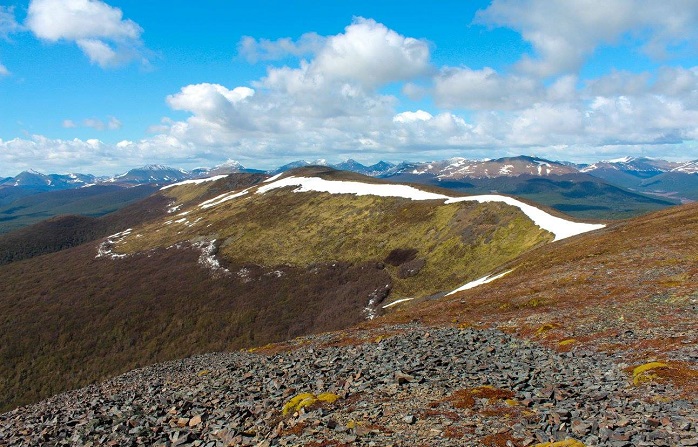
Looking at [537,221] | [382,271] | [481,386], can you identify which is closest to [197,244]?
[382,271]

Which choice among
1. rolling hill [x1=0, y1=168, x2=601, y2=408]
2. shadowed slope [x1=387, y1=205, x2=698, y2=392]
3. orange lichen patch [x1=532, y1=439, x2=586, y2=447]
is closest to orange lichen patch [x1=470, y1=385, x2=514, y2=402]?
orange lichen patch [x1=532, y1=439, x2=586, y2=447]

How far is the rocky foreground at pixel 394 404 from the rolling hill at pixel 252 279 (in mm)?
41599

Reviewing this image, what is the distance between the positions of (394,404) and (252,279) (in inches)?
3851

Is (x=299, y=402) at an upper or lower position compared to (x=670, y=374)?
lower

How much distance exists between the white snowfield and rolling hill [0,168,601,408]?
494 millimetres

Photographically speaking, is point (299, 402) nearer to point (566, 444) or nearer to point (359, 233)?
point (566, 444)

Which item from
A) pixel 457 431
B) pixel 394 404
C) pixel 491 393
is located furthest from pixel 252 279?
pixel 457 431

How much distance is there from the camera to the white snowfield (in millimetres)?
71125

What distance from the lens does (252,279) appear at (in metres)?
109

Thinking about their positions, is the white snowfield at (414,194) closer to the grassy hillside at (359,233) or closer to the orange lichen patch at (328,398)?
the grassy hillside at (359,233)

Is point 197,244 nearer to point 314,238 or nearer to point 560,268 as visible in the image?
point 314,238

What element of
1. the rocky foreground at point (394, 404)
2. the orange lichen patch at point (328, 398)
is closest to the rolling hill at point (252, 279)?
the rocky foreground at point (394, 404)

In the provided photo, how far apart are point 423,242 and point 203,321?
55.5m

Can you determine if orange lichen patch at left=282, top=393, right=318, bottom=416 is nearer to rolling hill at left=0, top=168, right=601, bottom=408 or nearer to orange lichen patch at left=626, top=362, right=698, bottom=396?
orange lichen patch at left=626, top=362, right=698, bottom=396
